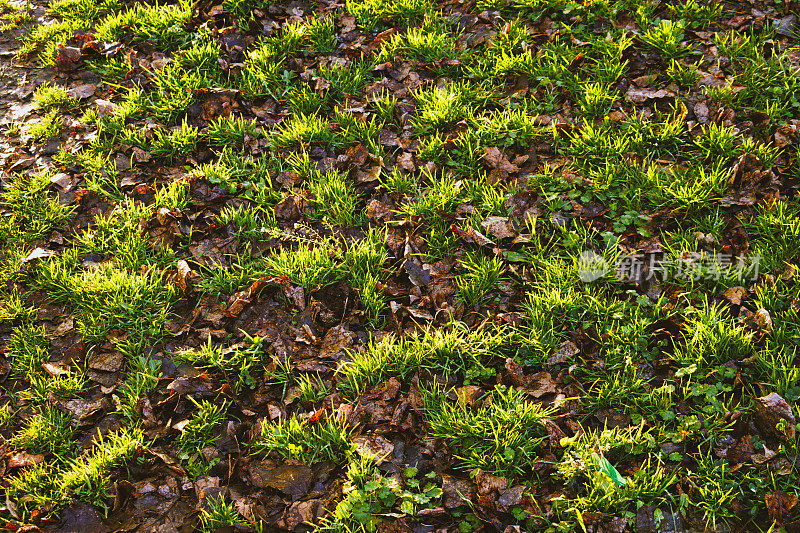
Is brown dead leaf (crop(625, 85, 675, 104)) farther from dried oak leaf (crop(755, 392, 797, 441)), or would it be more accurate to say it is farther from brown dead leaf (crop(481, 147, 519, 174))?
dried oak leaf (crop(755, 392, 797, 441))

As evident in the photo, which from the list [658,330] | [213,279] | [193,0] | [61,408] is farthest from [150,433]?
[193,0]

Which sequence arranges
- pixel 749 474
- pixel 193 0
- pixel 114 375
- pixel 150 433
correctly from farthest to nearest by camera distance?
pixel 193 0, pixel 114 375, pixel 150 433, pixel 749 474

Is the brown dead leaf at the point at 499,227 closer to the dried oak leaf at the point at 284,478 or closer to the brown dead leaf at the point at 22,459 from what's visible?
the dried oak leaf at the point at 284,478

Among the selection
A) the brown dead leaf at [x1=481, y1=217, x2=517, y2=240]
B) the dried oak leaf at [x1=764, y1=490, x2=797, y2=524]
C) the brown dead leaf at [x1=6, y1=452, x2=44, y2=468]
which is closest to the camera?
the dried oak leaf at [x1=764, y1=490, x2=797, y2=524]

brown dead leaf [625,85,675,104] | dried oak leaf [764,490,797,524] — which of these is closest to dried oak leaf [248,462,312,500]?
dried oak leaf [764,490,797,524]

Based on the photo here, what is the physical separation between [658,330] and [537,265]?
606 mm

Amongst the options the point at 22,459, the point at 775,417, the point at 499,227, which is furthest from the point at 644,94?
the point at 22,459

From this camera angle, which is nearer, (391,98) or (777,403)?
(777,403)

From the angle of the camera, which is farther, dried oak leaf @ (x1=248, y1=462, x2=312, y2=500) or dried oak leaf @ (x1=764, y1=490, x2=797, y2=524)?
dried oak leaf @ (x1=248, y1=462, x2=312, y2=500)

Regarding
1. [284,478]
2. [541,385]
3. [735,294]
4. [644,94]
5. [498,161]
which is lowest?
[284,478]

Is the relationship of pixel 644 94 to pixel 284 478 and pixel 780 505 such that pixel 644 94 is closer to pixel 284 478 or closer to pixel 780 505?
pixel 780 505

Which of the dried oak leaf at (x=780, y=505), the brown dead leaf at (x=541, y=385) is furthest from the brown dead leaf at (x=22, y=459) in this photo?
the dried oak leaf at (x=780, y=505)

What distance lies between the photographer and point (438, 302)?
2.52m

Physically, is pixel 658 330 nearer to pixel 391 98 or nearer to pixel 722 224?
pixel 722 224
